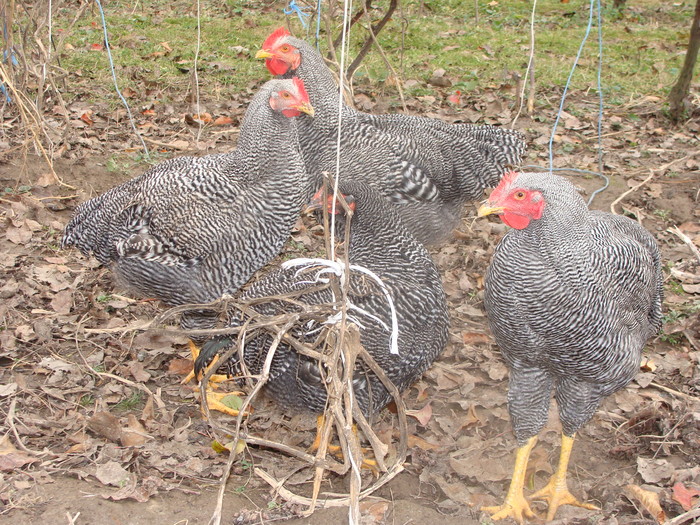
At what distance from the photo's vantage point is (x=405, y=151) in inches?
213

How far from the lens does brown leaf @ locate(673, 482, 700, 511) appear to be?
3.56 meters

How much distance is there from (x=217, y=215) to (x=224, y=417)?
4.32ft

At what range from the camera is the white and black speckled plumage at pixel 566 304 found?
335 cm

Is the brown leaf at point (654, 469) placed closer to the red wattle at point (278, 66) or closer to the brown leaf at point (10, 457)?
the brown leaf at point (10, 457)

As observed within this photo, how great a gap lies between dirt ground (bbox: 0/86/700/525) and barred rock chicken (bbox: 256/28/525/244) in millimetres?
709

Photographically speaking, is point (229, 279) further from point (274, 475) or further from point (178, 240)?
point (274, 475)

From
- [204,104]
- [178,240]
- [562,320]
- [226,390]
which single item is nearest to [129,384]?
[226,390]

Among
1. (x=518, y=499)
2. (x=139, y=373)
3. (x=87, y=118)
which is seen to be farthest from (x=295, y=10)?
(x=518, y=499)

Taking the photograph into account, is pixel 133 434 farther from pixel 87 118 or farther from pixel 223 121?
pixel 87 118

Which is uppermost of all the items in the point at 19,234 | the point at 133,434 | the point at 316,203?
the point at 316,203

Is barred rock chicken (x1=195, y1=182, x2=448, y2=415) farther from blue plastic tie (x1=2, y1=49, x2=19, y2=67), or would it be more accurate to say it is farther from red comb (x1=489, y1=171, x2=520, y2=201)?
blue plastic tie (x1=2, y1=49, x2=19, y2=67)

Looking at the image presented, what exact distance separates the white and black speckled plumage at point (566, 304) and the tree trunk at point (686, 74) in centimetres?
454

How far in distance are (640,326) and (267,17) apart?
9307mm

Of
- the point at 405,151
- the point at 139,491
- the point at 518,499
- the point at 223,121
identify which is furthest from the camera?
the point at 223,121
